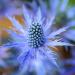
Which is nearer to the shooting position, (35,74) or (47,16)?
(35,74)

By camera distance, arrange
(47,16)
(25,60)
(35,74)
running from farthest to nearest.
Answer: (47,16) → (35,74) → (25,60)

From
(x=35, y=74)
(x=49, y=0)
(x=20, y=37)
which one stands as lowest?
(x=35, y=74)

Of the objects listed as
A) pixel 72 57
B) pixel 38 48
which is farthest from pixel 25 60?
pixel 72 57

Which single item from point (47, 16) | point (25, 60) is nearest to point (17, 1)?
point (47, 16)

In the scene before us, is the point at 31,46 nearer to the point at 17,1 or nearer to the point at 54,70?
the point at 54,70

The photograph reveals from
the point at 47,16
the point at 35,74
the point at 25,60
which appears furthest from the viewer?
the point at 47,16

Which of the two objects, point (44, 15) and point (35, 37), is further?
point (44, 15)

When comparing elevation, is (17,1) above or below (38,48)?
above
